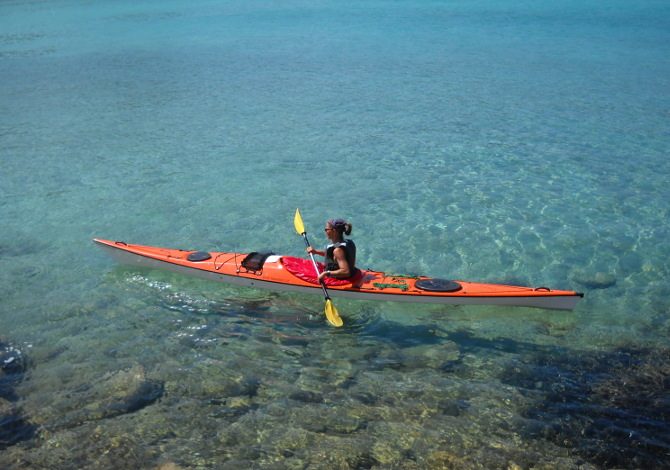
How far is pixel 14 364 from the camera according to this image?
739 centimetres

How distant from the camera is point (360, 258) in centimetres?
1029

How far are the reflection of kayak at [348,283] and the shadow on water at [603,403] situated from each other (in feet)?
3.10

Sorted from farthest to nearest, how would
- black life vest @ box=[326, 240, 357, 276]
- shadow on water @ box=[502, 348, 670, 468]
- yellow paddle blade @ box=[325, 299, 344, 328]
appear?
1. black life vest @ box=[326, 240, 357, 276]
2. yellow paddle blade @ box=[325, 299, 344, 328]
3. shadow on water @ box=[502, 348, 670, 468]

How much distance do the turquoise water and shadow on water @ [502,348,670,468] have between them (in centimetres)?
3

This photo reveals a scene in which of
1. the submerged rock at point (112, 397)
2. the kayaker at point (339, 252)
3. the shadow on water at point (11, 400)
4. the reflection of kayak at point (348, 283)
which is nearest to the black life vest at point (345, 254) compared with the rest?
the kayaker at point (339, 252)

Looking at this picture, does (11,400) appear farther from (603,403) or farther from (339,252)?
(603,403)

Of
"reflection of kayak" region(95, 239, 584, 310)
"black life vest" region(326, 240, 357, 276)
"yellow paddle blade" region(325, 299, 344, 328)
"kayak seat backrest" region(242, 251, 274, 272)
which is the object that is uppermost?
"black life vest" region(326, 240, 357, 276)

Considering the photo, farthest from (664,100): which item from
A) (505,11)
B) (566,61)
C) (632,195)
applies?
(505,11)

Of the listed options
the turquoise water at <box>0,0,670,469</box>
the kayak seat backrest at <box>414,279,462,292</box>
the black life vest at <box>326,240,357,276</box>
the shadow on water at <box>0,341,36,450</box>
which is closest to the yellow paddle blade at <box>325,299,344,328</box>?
the turquoise water at <box>0,0,670,469</box>

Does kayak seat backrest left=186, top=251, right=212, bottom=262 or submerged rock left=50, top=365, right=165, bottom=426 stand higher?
kayak seat backrest left=186, top=251, right=212, bottom=262

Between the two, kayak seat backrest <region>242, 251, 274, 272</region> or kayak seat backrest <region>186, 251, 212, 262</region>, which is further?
kayak seat backrest <region>186, 251, 212, 262</region>

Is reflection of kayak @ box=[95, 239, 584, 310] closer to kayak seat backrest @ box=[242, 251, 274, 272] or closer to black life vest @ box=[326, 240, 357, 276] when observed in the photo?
kayak seat backrest @ box=[242, 251, 274, 272]

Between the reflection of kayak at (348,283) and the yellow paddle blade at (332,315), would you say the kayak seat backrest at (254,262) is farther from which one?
the yellow paddle blade at (332,315)

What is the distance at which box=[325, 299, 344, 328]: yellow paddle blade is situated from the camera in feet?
25.9
